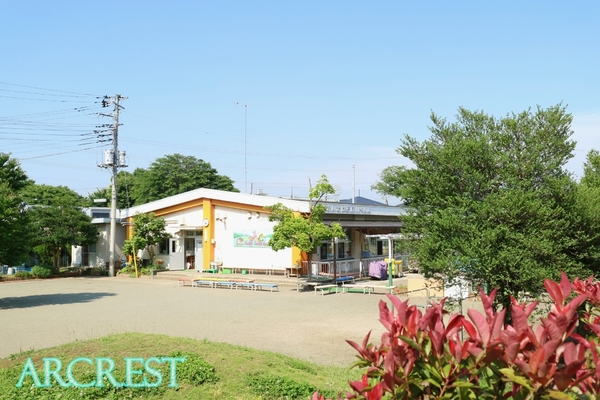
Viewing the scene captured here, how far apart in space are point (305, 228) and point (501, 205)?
1425cm

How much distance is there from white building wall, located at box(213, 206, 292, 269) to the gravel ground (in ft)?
13.9

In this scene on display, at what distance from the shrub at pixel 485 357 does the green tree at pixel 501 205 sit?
20.8 feet

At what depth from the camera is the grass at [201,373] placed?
250 inches

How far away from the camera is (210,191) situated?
98.2 feet

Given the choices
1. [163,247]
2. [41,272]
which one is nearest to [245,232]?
[163,247]

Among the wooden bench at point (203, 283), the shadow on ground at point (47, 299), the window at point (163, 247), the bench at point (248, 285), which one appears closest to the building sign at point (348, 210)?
the bench at point (248, 285)

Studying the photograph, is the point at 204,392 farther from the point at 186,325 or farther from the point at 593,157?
the point at 593,157

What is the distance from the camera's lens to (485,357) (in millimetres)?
2162

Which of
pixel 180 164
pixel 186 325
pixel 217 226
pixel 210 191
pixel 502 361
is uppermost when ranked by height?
pixel 180 164

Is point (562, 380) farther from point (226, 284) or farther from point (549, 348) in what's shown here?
point (226, 284)

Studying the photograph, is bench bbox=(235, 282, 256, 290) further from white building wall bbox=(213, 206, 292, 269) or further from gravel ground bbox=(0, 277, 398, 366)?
white building wall bbox=(213, 206, 292, 269)

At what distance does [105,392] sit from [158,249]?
27.0 meters

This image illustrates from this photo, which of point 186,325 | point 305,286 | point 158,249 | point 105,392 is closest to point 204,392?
point 105,392

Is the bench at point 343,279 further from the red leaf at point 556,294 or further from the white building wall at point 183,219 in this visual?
the red leaf at point 556,294
